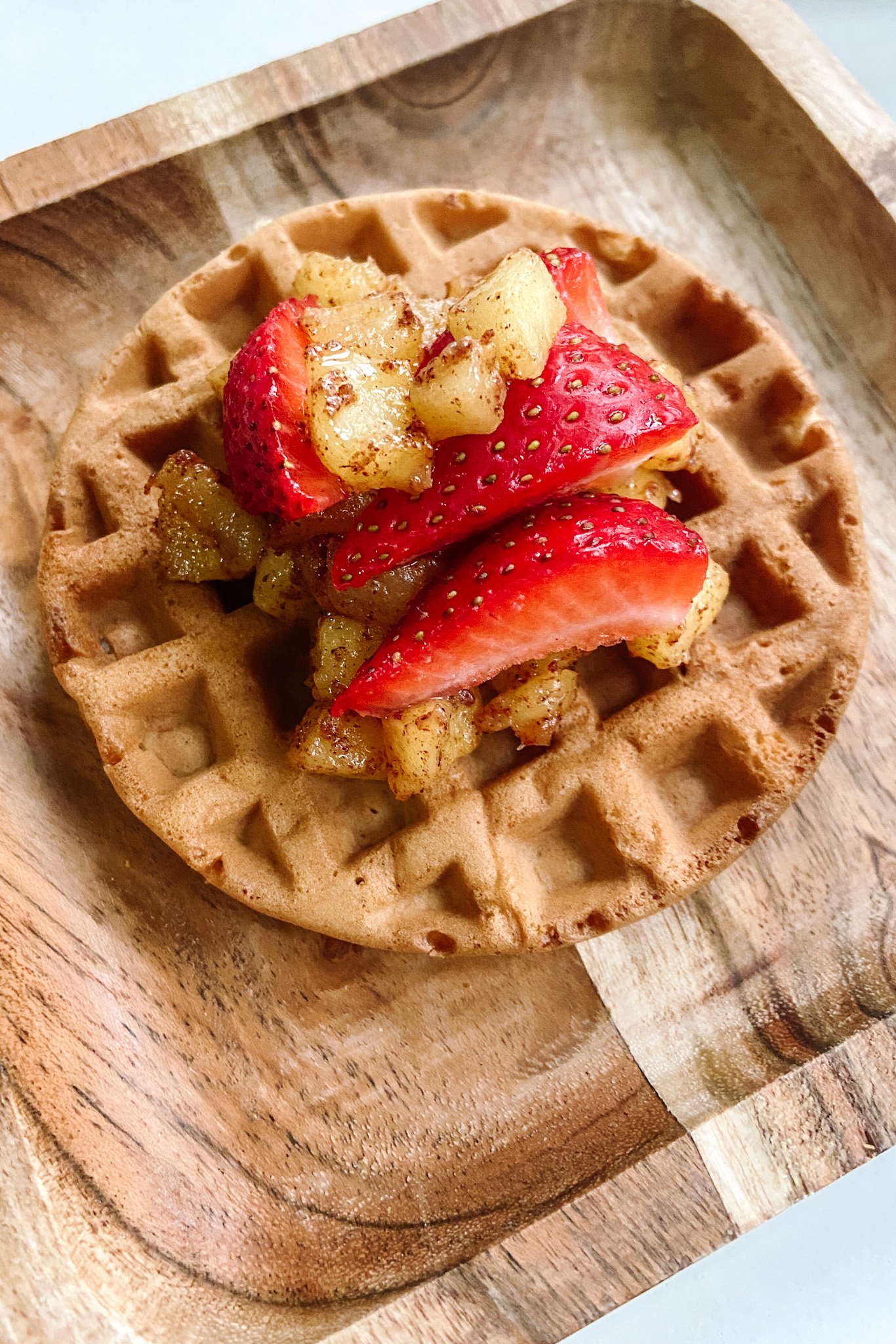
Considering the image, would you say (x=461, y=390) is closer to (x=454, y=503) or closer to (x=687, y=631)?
(x=454, y=503)

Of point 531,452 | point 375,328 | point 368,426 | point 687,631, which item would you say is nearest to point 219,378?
point 375,328

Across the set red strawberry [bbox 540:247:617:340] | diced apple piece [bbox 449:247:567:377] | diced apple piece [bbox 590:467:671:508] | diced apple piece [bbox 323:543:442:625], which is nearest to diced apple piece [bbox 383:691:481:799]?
diced apple piece [bbox 323:543:442:625]

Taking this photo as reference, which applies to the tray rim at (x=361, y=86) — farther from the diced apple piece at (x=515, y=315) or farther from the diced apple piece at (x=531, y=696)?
the diced apple piece at (x=531, y=696)

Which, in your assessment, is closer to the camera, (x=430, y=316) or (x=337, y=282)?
(x=430, y=316)

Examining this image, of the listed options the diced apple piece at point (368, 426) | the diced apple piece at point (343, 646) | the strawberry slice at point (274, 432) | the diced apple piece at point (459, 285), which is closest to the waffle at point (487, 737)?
the diced apple piece at point (459, 285)

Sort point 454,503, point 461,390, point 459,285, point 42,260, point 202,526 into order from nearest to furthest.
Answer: point 461,390, point 454,503, point 202,526, point 459,285, point 42,260

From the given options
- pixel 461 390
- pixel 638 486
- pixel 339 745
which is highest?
pixel 461 390

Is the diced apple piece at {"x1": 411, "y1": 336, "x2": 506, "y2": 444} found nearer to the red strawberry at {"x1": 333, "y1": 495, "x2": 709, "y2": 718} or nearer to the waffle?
the red strawberry at {"x1": 333, "y1": 495, "x2": 709, "y2": 718}
